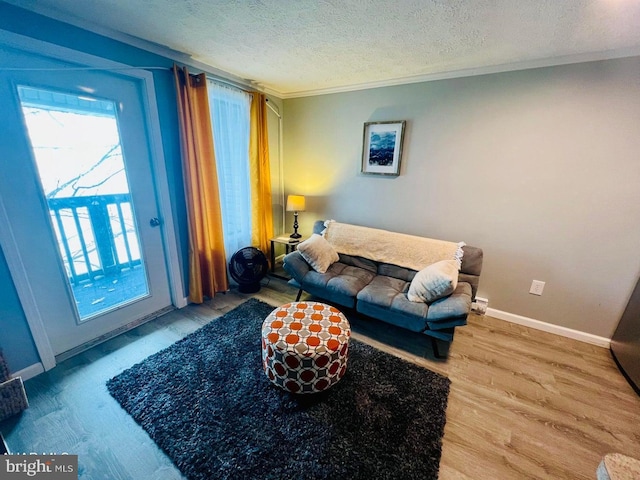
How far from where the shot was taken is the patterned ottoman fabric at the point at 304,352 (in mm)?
1531

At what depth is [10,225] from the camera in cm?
156

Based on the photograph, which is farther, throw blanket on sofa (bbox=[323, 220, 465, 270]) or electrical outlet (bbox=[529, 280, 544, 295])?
throw blanket on sofa (bbox=[323, 220, 465, 270])

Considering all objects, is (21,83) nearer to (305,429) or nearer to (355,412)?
(305,429)

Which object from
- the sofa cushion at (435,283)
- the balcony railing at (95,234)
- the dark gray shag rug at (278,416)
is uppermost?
the balcony railing at (95,234)

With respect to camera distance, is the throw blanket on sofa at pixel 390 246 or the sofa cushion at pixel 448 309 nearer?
the sofa cushion at pixel 448 309

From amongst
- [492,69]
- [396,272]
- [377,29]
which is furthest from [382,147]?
[396,272]

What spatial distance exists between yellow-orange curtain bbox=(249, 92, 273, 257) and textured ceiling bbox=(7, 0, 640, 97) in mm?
679

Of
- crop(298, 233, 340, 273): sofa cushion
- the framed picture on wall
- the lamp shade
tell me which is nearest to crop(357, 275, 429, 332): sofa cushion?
crop(298, 233, 340, 273): sofa cushion

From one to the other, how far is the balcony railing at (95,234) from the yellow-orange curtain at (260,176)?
131 centimetres

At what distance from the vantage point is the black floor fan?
113 inches

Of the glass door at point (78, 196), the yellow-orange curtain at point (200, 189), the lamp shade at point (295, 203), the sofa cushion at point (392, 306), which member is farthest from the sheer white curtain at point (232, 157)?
the sofa cushion at point (392, 306)

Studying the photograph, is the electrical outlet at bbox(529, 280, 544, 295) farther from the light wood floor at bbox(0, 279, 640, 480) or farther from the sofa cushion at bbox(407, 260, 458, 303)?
the sofa cushion at bbox(407, 260, 458, 303)

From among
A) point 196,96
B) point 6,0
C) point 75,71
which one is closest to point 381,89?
point 196,96

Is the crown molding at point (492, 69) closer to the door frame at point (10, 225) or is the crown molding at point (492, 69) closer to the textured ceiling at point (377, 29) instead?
the textured ceiling at point (377, 29)
